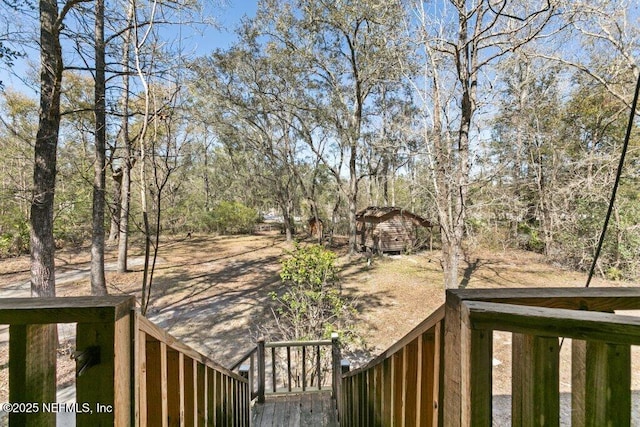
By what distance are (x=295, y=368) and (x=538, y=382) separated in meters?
4.18

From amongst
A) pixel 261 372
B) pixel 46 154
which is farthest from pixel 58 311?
pixel 46 154

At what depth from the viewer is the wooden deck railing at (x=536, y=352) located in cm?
61

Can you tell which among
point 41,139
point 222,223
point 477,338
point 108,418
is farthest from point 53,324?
point 222,223

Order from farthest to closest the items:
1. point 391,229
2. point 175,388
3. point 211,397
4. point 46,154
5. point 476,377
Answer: point 391,229, point 46,154, point 211,397, point 175,388, point 476,377

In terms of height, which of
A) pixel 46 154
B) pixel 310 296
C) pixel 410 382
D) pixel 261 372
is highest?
pixel 46 154

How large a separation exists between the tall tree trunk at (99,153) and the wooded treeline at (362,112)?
58mm

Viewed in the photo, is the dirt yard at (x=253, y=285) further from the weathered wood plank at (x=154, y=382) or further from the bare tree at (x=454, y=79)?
the weathered wood plank at (x=154, y=382)

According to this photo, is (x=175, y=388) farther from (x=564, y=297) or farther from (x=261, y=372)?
(x=261, y=372)

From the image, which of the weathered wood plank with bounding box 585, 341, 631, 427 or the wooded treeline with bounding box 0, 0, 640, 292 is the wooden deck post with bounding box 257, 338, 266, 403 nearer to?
the wooded treeline with bounding box 0, 0, 640, 292

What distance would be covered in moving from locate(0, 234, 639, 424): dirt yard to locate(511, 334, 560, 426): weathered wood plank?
13.0 ft

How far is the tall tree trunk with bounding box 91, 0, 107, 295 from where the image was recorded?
16.4ft

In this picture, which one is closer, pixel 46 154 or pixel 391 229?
pixel 46 154

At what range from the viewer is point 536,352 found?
0.66m

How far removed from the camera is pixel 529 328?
64 centimetres
